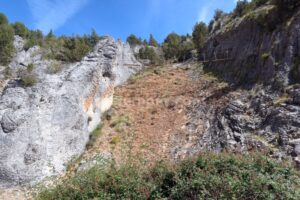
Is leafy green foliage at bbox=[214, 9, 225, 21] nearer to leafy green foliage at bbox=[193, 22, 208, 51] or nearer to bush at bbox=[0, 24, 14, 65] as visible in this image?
leafy green foliage at bbox=[193, 22, 208, 51]

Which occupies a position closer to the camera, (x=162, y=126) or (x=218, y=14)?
(x=162, y=126)

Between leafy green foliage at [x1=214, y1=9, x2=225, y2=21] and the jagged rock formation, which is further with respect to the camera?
leafy green foliage at [x1=214, y1=9, x2=225, y2=21]

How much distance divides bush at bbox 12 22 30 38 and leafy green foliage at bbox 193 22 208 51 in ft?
57.7

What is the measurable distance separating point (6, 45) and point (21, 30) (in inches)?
341

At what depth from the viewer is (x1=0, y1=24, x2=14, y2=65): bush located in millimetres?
24316

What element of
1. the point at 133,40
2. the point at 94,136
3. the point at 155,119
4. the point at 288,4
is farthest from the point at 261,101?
the point at 133,40

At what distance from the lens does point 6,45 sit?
26078 millimetres

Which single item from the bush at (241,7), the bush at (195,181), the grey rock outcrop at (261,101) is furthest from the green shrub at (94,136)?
the bush at (241,7)

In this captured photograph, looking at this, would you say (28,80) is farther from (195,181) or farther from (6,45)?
(6,45)

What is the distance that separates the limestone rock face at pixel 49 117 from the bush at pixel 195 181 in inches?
157

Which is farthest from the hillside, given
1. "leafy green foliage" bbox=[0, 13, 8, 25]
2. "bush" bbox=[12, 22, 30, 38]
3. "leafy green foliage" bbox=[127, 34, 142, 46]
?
"leafy green foliage" bbox=[127, 34, 142, 46]

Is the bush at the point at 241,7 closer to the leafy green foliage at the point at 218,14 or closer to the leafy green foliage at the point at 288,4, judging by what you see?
the leafy green foliage at the point at 218,14

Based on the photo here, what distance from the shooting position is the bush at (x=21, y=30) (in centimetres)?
3285

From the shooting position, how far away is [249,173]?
7.59 meters
